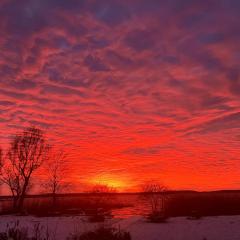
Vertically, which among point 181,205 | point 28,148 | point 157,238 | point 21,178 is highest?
point 28,148

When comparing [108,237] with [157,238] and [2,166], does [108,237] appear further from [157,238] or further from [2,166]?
[2,166]

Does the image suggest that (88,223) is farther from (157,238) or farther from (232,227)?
(232,227)

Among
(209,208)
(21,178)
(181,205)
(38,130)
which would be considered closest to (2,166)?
(21,178)

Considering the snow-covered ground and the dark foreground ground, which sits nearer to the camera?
the snow-covered ground

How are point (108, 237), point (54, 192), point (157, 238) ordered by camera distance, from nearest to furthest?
point (108, 237) < point (157, 238) < point (54, 192)

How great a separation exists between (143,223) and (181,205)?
1624 centimetres

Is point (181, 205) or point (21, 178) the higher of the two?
point (21, 178)

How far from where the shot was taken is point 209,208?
38.3m

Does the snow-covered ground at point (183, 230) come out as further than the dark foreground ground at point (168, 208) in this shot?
No

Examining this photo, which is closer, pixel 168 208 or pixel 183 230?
pixel 183 230

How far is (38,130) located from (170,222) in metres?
27.2

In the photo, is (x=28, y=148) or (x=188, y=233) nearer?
(x=188, y=233)

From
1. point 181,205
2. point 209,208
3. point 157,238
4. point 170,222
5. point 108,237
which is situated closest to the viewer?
point 108,237

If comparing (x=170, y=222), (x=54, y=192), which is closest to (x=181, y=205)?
(x=170, y=222)
